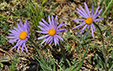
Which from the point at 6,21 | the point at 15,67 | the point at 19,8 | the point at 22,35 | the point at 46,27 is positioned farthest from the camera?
the point at 19,8

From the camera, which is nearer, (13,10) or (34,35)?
(34,35)

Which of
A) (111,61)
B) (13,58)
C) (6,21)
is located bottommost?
(111,61)

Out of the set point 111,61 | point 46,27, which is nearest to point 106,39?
point 111,61

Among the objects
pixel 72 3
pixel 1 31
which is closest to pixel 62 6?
pixel 72 3

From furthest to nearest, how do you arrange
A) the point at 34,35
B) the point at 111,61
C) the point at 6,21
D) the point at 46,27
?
1. the point at 6,21
2. the point at 34,35
3. the point at 111,61
4. the point at 46,27

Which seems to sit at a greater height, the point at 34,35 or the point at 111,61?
the point at 34,35

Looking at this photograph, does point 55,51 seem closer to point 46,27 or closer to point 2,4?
point 46,27

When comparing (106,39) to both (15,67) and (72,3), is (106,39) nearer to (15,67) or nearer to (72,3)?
(72,3)

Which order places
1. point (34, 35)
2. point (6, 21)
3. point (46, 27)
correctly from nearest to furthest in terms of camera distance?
point (46, 27) < point (34, 35) < point (6, 21)

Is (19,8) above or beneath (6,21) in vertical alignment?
above
